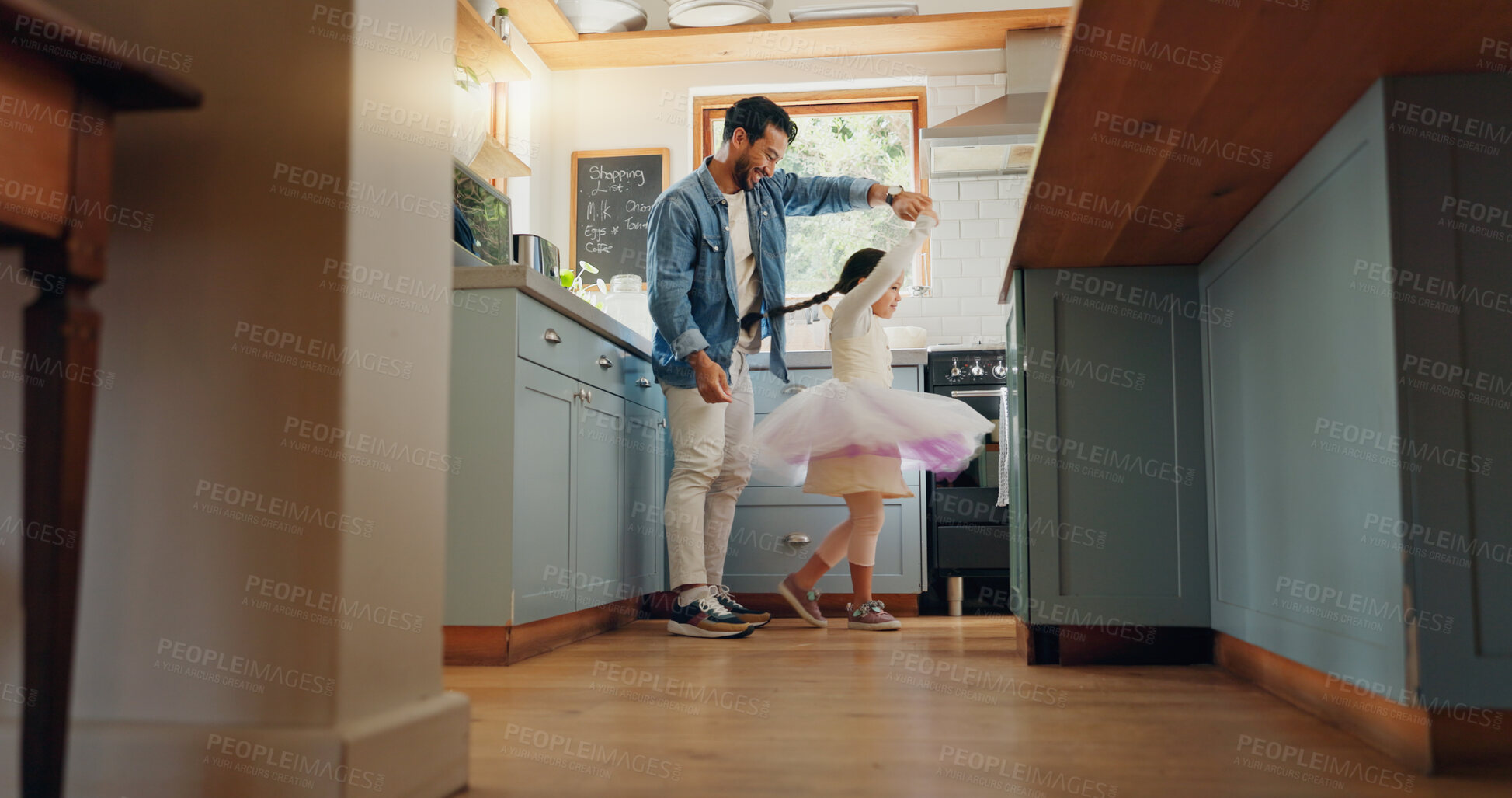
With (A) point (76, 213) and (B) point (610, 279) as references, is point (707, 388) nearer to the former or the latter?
(B) point (610, 279)

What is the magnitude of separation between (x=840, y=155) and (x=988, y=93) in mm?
666

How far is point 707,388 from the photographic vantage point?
2.96 m

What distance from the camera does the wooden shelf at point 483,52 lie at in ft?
11.5

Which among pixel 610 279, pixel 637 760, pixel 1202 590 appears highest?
pixel 610 279

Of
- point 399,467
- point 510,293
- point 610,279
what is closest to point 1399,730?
point 399,467

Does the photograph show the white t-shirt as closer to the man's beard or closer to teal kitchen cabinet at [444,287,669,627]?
the man's beard

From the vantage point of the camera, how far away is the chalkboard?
463 cm

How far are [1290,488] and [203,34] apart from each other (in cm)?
156

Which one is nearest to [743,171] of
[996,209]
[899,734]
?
[996,209]

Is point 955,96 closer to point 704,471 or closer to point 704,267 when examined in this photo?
point 704,267

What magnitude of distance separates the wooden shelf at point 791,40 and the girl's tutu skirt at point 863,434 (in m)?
1.87

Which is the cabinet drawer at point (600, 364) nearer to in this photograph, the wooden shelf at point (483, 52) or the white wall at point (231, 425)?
the wooden shelf at point (483, 52)

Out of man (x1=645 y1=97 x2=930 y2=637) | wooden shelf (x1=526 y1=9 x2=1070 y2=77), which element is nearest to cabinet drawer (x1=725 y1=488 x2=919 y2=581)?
man (x1=645 y1=97 x2=930 y2=637)

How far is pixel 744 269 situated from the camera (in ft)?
10.8
